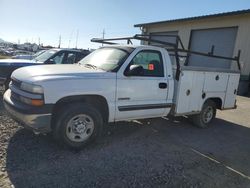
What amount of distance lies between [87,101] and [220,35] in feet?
45.9

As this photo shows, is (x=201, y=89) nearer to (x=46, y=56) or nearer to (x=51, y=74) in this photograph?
(x=51, y=74)

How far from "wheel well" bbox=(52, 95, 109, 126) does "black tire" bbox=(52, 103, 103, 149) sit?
0.08 meters

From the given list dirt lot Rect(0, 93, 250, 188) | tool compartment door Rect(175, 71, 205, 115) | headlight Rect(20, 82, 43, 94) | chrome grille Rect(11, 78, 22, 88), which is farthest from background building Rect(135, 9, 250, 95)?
headlight Rect(20, 82, 43, 94)

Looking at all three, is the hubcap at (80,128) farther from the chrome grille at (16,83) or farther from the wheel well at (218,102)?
the wheel well at (218,102)

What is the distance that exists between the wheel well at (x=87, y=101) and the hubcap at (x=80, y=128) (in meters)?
0.28

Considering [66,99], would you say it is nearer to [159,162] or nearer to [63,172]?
[63,172]

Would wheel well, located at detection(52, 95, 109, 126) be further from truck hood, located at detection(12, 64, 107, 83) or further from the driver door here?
truck hood, located at detection(12, 64, 107, 83)

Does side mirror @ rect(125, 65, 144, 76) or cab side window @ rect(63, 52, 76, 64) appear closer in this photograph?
side mirror @ rect(125, 65, 144, 76)

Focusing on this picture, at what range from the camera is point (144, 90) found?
5324 mm

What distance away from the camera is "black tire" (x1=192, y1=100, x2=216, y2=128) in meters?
6.97

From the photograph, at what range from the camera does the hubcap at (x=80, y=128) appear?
14.8 feet

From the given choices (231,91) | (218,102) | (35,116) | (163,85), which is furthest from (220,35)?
(35,116)

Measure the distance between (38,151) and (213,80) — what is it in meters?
4.66

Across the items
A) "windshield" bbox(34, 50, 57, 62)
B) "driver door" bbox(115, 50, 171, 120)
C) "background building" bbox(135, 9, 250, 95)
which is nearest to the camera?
"driver door" bbox(115, 50, 171, 120)
